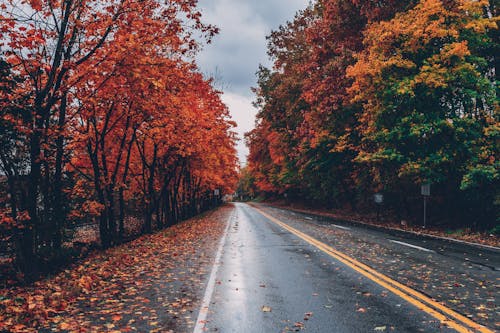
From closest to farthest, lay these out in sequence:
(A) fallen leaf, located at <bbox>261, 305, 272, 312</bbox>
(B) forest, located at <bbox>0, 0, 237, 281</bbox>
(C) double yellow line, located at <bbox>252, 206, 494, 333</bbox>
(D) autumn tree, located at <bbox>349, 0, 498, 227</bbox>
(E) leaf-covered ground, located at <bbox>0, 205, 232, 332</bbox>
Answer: (C) double yellow line, located at <bbox>252, 206, 494, 333</bbox>, (E) leaf-covered ground, located at <bbox>0, 205, 232, 332</bbox>, (A) fallen leaf, located at <bbox>261, 305, 272, 312</bbox>, (B) forest, located at <bbox>0, 0, 237, 281</bbox>, (D) autumn tree, located at <bbox>349, 0, 498, 227</bbox>

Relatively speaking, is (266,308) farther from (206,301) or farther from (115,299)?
(115,299)

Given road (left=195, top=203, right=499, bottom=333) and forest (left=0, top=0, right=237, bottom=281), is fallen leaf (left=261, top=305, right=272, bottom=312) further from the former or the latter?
forest (left=0, top=0, right=237, bottom=281)

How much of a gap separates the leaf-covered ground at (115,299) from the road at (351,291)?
440 millimetres

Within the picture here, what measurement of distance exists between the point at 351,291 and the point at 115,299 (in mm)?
4101

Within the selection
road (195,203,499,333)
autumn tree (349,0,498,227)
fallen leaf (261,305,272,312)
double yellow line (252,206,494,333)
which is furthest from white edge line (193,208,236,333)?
autumn tree (349,0,498,227)

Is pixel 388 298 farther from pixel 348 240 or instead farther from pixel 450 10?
pixel 450 10

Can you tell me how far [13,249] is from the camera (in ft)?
45.5

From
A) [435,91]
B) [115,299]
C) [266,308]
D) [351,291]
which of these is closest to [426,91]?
[435,91]

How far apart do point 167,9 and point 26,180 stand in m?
7.00

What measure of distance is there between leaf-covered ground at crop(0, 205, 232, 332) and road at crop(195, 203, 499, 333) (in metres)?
0.44

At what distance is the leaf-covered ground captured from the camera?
5.70 metres

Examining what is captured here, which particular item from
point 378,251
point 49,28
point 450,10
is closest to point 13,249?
point 49,28

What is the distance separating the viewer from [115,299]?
7066mm

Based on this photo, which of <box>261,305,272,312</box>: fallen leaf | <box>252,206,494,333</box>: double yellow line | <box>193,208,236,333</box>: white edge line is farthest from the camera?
<box>261,305,272,312</box>: fallen leaf
